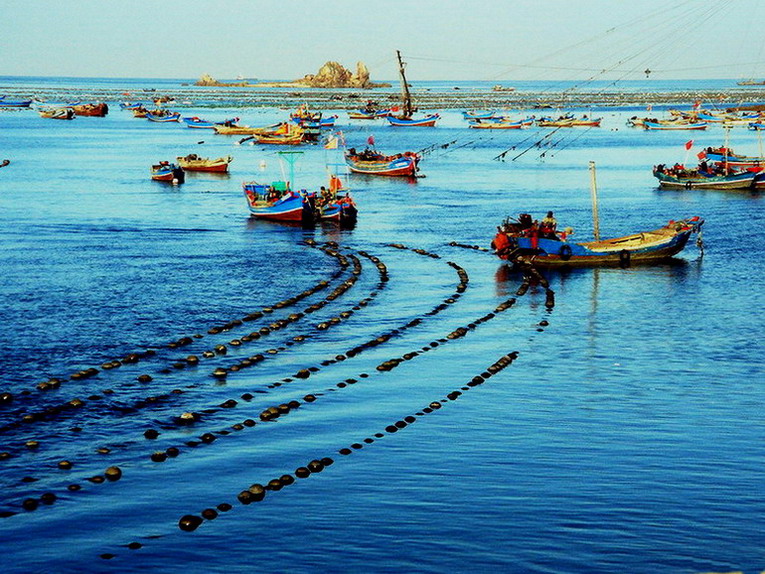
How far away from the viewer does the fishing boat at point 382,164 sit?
89.4 metres

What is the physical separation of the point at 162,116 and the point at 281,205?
449 ft

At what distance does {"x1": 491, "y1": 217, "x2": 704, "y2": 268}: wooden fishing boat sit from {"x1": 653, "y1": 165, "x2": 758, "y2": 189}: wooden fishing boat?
32.9m

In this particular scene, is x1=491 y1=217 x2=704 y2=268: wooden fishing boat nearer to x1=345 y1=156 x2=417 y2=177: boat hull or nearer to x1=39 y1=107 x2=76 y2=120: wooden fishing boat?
x1=345 y1=156 x2=417 y2=177: boat hull

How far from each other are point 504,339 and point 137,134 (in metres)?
131

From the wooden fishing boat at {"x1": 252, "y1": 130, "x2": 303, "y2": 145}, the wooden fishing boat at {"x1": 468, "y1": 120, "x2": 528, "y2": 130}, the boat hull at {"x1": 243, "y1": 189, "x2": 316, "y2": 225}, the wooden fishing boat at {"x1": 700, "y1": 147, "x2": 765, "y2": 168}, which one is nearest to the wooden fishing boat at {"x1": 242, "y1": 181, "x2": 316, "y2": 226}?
the boat hull at {"x1": 243, "y1": 189, "x2": 316, "y2": 225}

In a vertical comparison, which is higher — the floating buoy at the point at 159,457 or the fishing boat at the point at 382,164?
the fishing boat at the point at 382,164

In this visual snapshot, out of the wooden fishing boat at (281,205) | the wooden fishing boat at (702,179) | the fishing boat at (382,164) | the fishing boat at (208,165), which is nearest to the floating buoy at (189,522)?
the wooden fishing boat at (281,205)

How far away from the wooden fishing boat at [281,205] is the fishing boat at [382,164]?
1078 inches

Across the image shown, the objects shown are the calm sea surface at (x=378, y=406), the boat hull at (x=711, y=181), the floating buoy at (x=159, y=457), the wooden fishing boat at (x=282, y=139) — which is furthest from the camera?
the wooden fishing boat at (x=282, y=139)

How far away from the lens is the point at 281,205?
60156 mm

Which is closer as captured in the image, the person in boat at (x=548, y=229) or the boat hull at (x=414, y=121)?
the person in boat at (x=548, y=229)

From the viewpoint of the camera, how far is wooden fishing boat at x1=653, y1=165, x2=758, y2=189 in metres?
80.9

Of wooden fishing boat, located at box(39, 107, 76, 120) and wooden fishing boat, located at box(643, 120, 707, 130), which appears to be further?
wooden fishing boat, located at box(39, 107, 76, 120)

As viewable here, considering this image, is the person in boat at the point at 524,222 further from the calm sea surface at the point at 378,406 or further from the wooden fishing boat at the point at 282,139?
the wooden fishing boat at the point at 282,139
